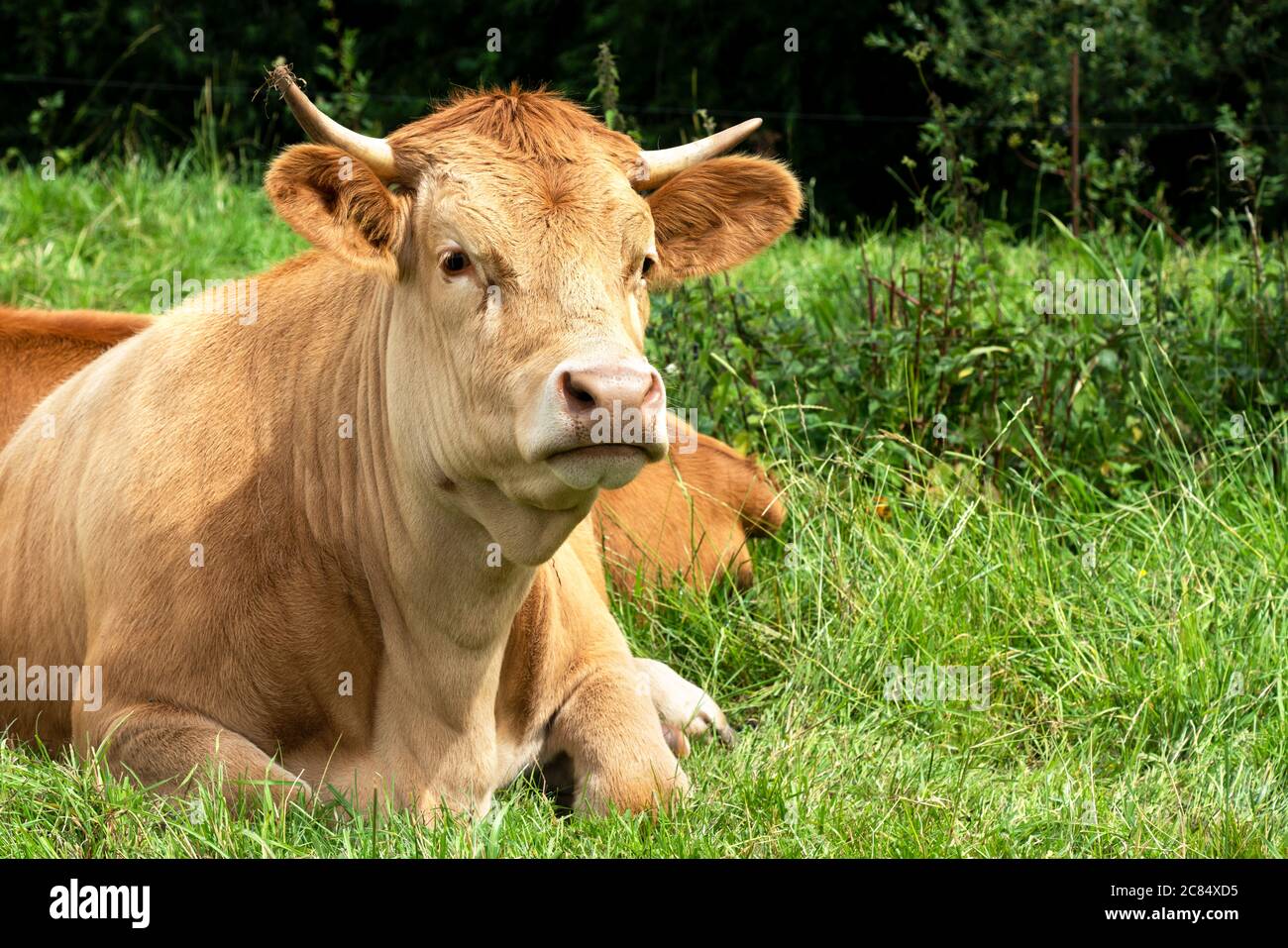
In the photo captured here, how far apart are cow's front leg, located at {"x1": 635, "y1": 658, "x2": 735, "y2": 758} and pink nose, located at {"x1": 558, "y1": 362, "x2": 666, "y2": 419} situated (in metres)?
1.35

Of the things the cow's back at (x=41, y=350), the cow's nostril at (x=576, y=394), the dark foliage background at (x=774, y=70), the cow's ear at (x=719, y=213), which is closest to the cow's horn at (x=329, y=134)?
the cow's ear at (x=719, y=213)

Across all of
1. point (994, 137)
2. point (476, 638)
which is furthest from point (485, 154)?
point (994, 137)

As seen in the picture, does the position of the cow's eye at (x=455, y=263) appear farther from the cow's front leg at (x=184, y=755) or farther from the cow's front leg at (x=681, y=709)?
the cow's front leg at (x=681, y=709)

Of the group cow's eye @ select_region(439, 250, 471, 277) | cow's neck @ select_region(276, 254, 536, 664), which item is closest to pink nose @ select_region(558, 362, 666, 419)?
cow's eye @ select_region(439, 250, 471, 277)

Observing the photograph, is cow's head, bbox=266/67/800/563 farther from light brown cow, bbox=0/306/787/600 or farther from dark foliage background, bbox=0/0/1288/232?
dark foliage background, bbox=0/0/1288/232

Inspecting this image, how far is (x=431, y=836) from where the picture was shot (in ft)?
10.6

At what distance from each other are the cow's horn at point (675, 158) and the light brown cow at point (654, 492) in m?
1.19

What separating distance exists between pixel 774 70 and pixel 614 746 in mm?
9848

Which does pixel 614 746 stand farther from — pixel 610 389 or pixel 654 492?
pixel 654 492

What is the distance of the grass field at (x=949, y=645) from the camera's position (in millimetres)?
3379

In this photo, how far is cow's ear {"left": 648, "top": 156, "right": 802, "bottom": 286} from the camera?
3811mm

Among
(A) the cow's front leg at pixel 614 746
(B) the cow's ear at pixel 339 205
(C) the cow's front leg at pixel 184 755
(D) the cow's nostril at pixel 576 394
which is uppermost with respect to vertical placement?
(B) the cow's ear at pixel 339 205

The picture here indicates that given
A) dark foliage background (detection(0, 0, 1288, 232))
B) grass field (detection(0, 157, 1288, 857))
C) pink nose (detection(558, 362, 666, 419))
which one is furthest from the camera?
dark foliage background (detection(0, 0, 1288, 232))

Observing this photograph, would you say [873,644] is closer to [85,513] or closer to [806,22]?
[85,513]
